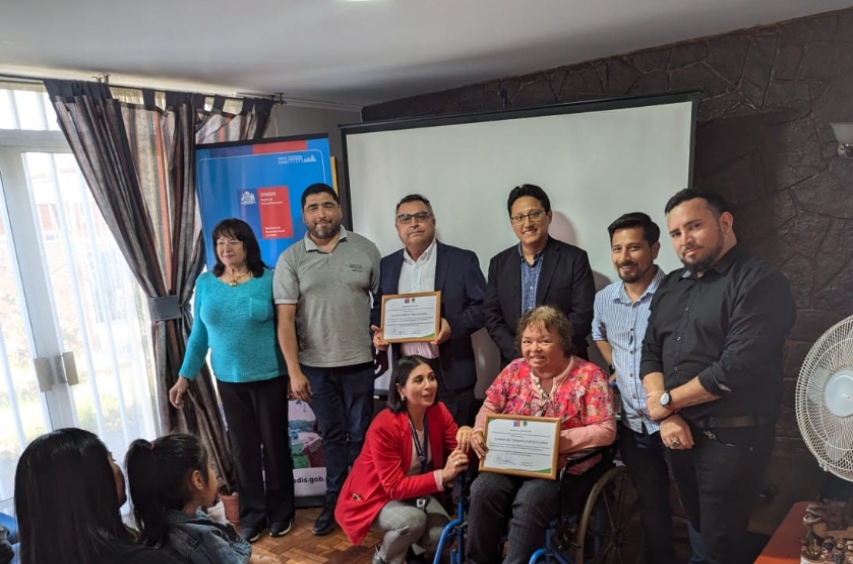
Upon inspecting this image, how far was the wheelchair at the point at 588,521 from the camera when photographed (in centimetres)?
206

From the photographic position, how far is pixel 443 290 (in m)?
2.81

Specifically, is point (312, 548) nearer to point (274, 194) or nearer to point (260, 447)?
point (260, 447)

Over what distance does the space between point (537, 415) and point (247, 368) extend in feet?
4.32

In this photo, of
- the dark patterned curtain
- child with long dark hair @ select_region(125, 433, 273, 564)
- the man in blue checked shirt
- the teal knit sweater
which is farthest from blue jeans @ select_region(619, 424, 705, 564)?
the dark patterned curtain

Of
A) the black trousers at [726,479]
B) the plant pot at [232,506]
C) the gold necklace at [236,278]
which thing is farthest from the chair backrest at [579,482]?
the plant pot at [232,506]

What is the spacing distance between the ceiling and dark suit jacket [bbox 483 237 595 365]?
0.92m

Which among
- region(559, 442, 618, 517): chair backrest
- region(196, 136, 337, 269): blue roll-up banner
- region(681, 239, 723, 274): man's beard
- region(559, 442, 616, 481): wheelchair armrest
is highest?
region(196, 136, 337, 269): blue roll-up banner

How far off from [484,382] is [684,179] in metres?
1.38

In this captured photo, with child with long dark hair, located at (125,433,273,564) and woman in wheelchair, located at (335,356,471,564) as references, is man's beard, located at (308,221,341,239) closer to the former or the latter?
woman in wheelchair, located at (335,356,471,564)

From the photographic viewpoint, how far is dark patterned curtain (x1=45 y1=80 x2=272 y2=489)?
283 centimetres

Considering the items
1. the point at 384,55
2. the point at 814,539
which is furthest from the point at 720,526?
the point at 384,55

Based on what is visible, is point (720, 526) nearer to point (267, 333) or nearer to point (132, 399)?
point (267, 333)

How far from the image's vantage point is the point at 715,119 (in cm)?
285

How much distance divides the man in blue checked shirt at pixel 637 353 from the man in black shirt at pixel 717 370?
11 centimetres
